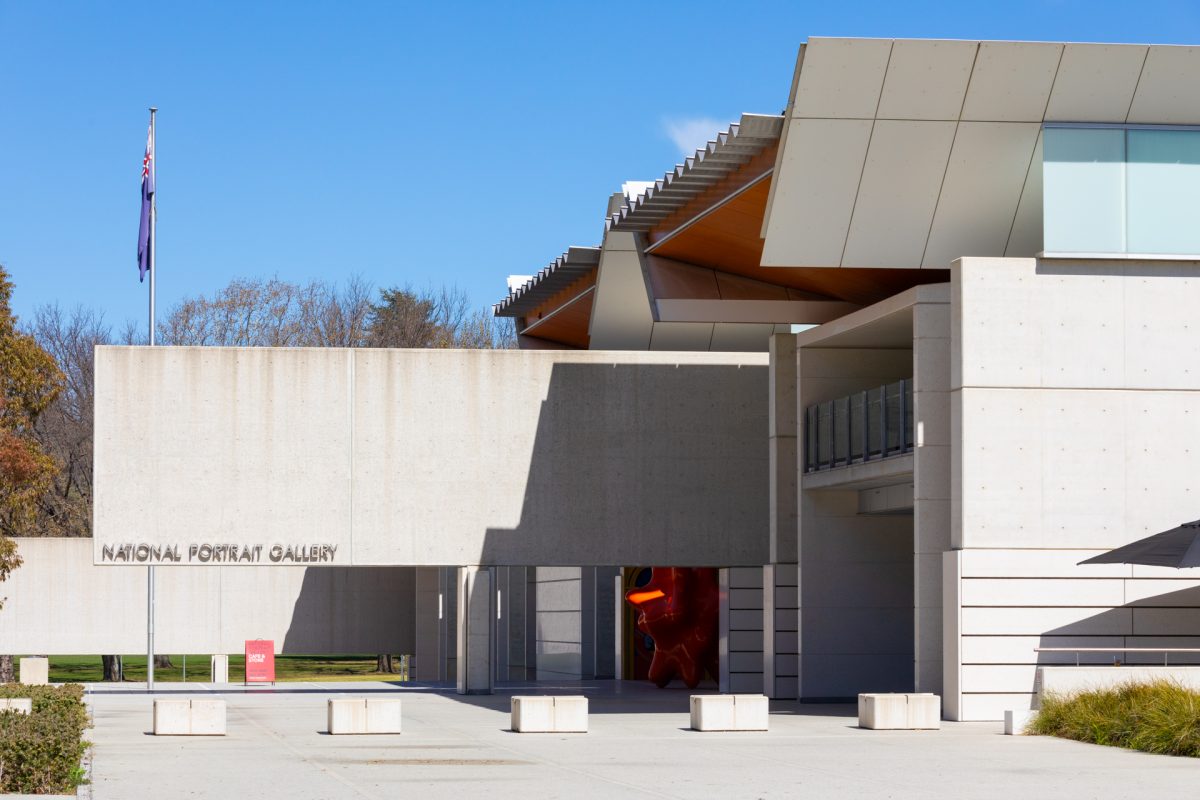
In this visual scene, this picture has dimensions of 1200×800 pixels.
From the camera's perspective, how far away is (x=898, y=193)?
26.3 m

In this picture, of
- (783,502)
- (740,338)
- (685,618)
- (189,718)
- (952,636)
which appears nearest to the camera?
(189,718)

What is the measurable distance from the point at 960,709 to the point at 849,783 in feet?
30.8

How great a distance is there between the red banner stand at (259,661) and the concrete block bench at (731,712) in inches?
871

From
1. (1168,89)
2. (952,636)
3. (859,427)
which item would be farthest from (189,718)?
(1168,89)

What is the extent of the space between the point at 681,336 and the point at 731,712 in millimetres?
14734

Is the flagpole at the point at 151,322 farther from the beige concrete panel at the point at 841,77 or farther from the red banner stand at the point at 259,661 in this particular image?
the beige concrete panel at the point at 841,77

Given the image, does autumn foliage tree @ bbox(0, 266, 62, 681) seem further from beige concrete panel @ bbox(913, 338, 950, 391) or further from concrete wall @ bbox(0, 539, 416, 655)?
beige concrete panel @ bbox(913, 338, 950, 391)

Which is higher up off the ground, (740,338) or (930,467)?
(740,338)

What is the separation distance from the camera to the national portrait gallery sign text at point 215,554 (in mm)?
33406

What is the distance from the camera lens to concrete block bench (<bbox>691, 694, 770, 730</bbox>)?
24.0 metres

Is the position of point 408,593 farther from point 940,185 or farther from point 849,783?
point 849,783

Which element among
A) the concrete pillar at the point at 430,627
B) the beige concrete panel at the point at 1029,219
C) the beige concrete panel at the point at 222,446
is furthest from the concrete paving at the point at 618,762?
the concrete pillar at the point at 430,627

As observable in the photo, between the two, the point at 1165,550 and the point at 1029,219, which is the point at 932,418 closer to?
the point at 1029,219

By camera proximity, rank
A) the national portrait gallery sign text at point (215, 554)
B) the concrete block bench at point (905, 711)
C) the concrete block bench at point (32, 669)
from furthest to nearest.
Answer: the concrete block bench at point (32, 669) < the national portrait gallery sign text at point (215, 554) < the concrete block bench at point (905, 711)
